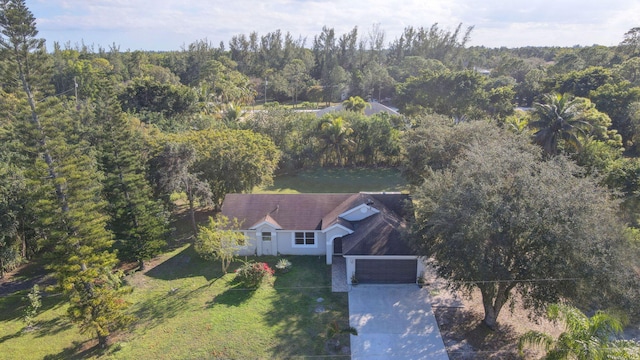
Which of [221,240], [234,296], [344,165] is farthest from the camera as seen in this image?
[344,165]

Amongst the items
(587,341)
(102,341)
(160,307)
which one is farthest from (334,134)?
(587,341)

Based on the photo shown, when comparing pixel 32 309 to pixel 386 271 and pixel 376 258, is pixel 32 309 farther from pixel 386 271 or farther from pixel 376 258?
pixel 386 271

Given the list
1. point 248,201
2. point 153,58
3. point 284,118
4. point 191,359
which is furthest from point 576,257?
point 153,58

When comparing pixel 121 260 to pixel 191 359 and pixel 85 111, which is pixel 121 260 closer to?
pixel 191 359

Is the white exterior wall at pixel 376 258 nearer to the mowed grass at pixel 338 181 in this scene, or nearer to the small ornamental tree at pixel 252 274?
the small ornamental tree at pixel 252 274

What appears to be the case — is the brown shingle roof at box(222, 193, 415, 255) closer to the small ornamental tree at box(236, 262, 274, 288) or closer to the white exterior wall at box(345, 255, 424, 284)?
the white exterior wall at box(345, 255, 424, 284)

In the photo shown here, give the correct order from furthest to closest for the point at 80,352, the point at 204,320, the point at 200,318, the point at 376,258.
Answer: the point at 376,258
the point at 200,318
the point at 204,320
the point at 80,352

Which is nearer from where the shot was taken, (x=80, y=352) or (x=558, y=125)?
(x=80, y=352)
